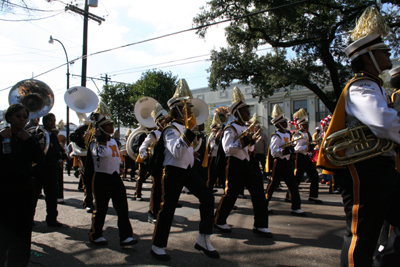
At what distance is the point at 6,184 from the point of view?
313 centimetres

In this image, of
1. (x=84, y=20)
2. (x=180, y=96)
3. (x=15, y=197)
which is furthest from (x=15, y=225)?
(x=84, y=20)

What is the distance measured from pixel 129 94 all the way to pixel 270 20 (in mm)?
17933

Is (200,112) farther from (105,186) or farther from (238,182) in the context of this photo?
(105,186)

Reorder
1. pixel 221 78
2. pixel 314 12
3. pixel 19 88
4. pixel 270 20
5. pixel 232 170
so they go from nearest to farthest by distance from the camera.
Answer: pixel 232 170
pixel 19 88
pixel 314 12
pixel 270 20
pixel 221 78

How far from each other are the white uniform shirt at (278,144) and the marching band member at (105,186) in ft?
10.6

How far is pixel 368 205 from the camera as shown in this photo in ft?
7.49

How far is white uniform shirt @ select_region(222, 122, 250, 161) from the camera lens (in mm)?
4746

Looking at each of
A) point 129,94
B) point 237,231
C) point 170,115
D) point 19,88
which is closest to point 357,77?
point 170,115

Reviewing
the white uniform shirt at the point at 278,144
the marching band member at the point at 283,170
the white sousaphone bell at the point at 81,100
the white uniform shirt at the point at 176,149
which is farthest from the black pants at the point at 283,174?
the white sousaphone bell at the point at 81,100

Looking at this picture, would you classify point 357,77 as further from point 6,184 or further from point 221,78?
Answer: point 221,78

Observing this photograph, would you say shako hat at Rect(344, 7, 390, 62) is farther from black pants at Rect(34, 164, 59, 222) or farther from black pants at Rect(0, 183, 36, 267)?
black pants at Rect(34, 164, 59, 222)

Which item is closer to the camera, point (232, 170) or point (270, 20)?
point (232, 170)

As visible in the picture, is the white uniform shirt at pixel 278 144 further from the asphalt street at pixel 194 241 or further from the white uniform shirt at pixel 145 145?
the white uniform shirt at pixel 145 145

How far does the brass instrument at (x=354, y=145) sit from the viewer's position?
2334 mm
